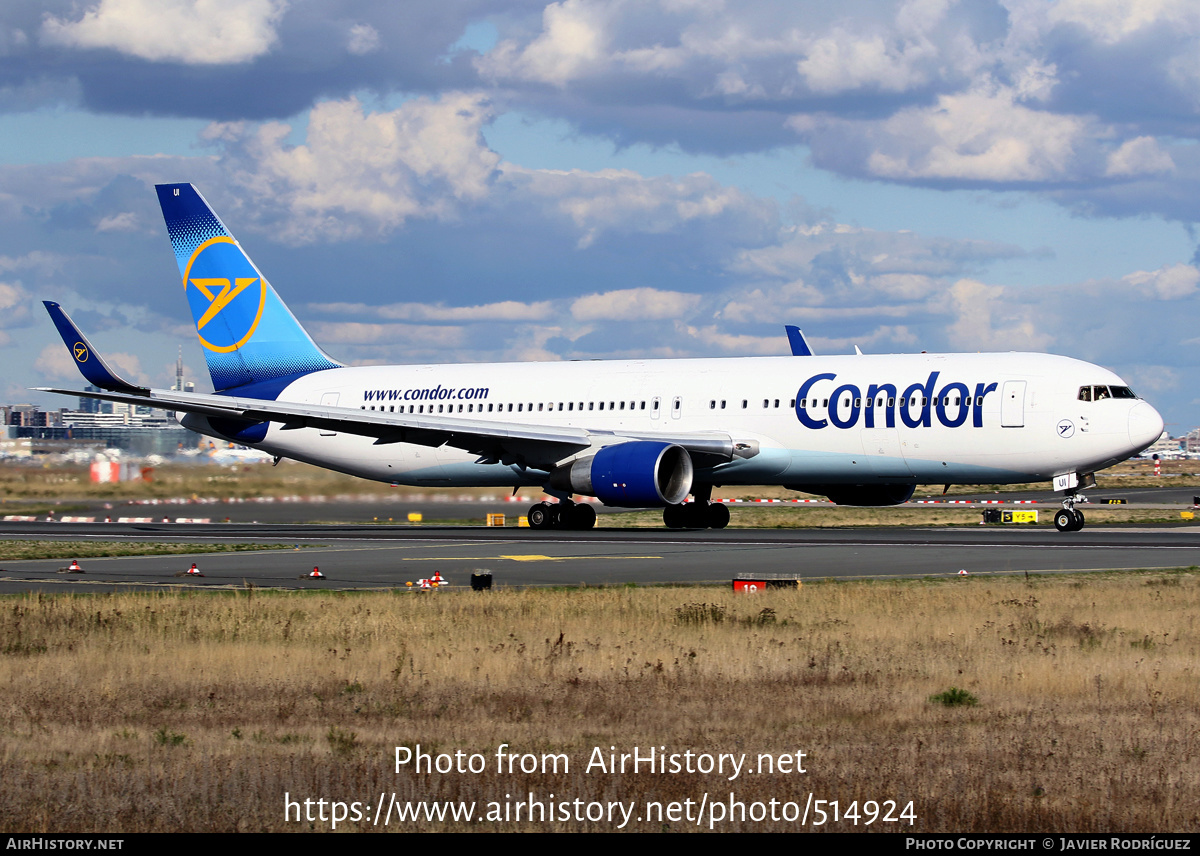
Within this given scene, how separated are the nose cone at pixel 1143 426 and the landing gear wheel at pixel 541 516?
1527 cm

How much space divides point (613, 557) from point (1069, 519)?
13.4 meters

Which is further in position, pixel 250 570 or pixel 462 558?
pixel 462 558

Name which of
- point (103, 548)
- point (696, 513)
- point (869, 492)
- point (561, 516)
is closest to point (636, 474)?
point (561, 516)

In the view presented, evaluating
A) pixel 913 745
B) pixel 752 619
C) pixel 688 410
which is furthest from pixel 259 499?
pixel 913 745

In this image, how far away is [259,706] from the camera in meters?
11.0

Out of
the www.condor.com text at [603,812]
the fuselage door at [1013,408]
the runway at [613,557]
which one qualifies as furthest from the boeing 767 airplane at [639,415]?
the www.condor.com text at [603,812]

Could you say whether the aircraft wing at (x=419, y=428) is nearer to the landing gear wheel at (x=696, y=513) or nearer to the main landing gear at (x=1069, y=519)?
the landing gear wheel at (x=696, y=513)

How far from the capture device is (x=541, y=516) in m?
37.7

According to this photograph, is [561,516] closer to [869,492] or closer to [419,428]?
[419,428]

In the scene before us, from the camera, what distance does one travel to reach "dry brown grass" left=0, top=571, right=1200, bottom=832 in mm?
7988

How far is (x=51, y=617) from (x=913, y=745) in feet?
37.1

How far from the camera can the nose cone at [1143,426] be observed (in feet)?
106

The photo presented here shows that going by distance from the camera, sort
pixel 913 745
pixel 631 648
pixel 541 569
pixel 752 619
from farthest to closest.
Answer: pixel 541 569 → pixel 752 619 → pixel 631 648 → pixel 913 745
